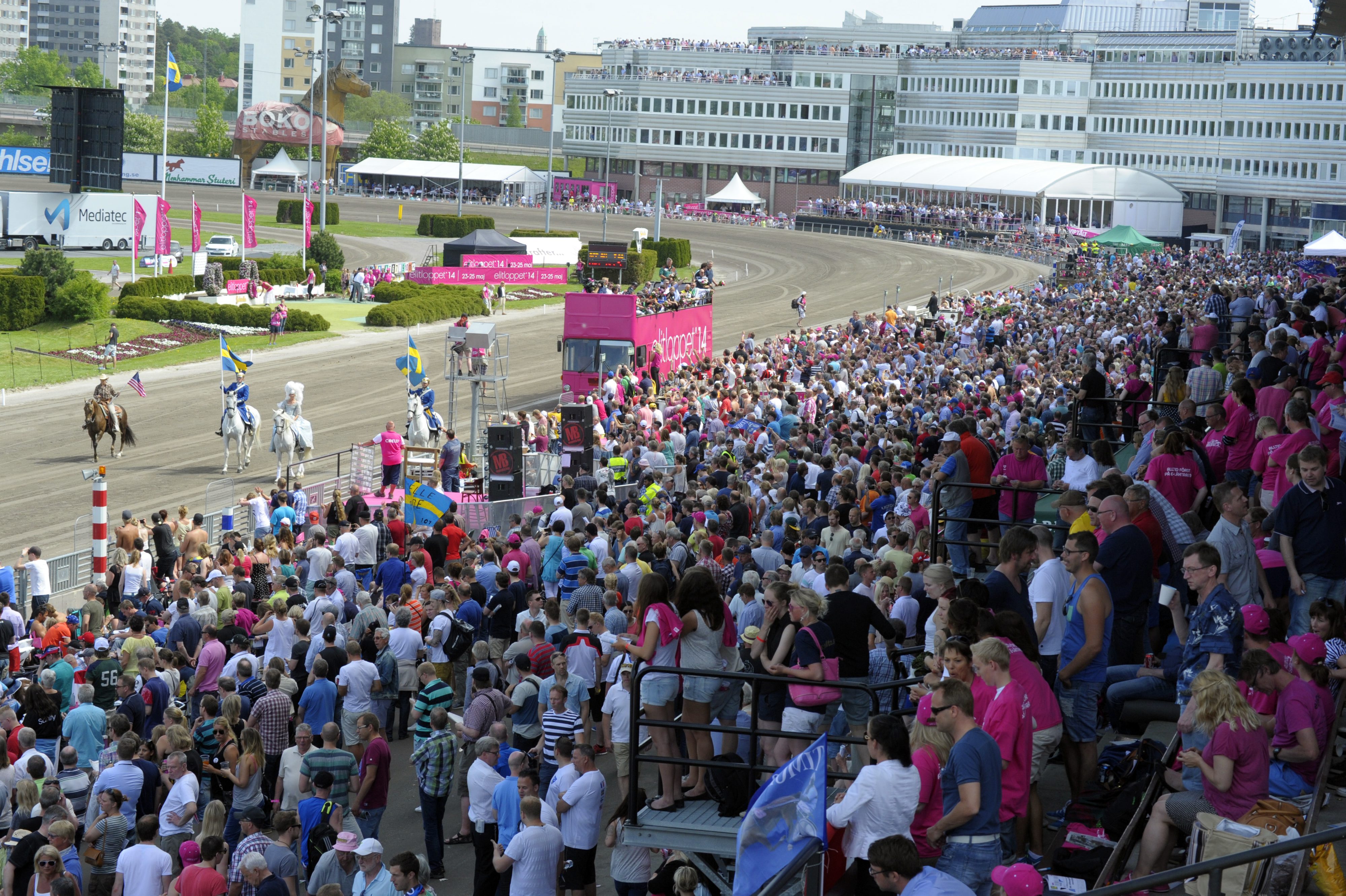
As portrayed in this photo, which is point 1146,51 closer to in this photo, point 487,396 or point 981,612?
point 487,396

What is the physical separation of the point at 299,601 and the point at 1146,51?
94566 mm

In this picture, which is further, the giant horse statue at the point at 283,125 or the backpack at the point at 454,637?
the giant horse statue at the point at 283,125

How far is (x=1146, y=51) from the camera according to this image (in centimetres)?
9600

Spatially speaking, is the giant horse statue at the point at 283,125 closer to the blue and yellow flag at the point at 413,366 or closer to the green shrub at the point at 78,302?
the green shrub at the point at 78,302

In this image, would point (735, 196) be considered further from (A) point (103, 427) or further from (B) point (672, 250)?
(A) point (103, 427)

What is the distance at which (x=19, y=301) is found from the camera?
135ft

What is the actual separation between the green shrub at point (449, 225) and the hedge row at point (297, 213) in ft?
16.5

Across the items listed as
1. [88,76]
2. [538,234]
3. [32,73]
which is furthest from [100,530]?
[32,73]

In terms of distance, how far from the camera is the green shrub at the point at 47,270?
4228 centimetres

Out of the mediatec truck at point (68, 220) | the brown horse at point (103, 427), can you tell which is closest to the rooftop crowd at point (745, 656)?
the brown horse at point (103, 427)

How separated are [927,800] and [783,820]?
1.28 metres

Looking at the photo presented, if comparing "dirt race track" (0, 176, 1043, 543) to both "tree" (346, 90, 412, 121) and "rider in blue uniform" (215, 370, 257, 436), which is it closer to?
"rider in blue uniform" (215, 370, 257, 436)

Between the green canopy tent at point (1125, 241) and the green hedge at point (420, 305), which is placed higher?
the green canopy tent at point (1125, 241)

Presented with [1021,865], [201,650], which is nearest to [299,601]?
[201,650]
